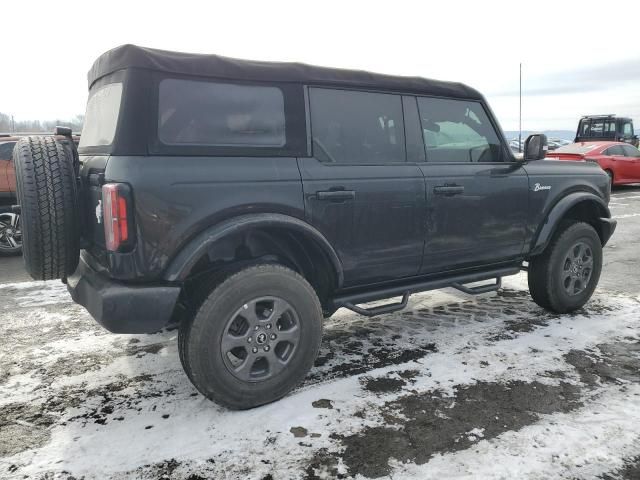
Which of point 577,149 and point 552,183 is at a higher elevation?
point 577,149

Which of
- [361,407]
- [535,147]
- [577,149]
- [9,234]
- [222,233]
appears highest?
[577,149]

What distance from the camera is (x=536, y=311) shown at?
450 centimetres

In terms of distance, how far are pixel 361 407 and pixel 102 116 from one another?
2.25 metres

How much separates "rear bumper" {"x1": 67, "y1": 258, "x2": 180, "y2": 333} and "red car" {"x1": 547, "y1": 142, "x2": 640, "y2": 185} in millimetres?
14572

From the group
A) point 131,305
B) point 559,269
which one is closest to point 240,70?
point 131,305

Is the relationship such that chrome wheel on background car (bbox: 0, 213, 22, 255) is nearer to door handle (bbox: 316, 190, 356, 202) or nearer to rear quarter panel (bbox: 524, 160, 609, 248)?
door handle (bbox: 316, 190, 356, 202)

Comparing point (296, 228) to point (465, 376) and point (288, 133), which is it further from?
point (465, 376)

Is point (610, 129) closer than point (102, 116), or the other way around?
point (102, 116)

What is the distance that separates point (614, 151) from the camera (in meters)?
15.1

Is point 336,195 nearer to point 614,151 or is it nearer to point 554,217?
point 554,217

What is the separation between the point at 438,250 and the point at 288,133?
1390 millimetres

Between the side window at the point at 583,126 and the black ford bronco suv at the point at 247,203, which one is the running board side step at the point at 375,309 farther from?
the side window at the point at 583,126

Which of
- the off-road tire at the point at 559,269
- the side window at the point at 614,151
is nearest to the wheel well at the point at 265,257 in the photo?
the off-road tire at the point at 559,269

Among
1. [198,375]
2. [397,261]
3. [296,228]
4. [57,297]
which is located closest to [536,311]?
[397,261]
